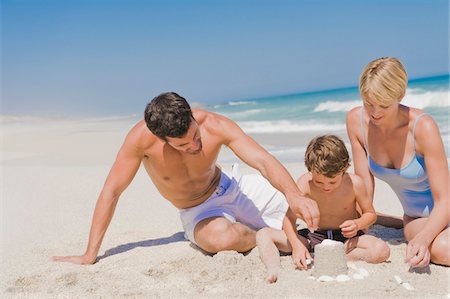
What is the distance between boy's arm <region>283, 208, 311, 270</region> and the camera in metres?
3.99

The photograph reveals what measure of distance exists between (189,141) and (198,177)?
1.77 ft

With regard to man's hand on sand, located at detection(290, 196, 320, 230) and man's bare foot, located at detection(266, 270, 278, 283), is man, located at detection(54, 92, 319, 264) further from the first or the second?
man's bare foot, located at detection(266, 270, 278, 283)

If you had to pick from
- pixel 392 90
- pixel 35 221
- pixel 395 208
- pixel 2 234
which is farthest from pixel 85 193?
pixel 392 90

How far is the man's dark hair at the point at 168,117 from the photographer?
3.93 meters

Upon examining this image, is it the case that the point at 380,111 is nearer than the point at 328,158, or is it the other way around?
the point at 380,111

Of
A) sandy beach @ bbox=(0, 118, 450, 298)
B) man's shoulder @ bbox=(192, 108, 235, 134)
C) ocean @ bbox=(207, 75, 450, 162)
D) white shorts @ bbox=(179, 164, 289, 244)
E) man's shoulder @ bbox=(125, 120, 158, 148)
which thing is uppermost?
man's shoulder @ bbox=(192, 108, 235, 134)

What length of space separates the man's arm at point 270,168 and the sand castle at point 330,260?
0.84 ft

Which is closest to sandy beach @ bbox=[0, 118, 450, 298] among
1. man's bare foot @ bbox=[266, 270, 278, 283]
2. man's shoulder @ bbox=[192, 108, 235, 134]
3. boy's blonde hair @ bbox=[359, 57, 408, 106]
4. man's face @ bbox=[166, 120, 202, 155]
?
man's bare foot @ bbox=[266, 270, 278, 283]

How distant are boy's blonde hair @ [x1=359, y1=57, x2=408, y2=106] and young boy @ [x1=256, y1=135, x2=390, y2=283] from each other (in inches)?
18.6

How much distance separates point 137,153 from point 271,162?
1.06m

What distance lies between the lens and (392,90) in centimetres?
375

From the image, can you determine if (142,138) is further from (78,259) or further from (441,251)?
(441,251)

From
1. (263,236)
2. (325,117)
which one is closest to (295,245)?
(263,236)

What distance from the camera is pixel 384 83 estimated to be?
3732mm
